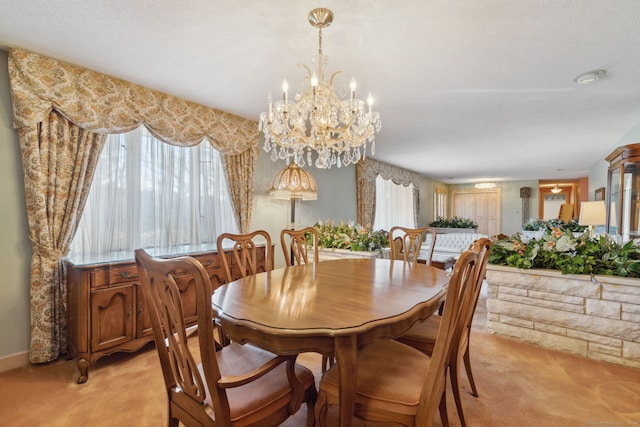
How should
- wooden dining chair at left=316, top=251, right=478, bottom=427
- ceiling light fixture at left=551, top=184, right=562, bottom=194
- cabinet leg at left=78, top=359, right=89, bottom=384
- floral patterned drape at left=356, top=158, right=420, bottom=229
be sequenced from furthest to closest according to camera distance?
1. ceiling light fixture at left=551, top=184, right=562, bottom=194
2. floral patterned drape at left=356, top=158, right=420, bottom=229
3. cabinet leg at left=78, top=359, right=89, bottom=384
4. wooden dining chair at left=316, top=251, right=478, bottom=427

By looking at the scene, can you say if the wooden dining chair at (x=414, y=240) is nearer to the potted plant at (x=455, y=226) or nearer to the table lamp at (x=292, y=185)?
the table lamp at (x=292, y=185)

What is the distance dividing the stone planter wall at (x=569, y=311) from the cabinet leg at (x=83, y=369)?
11.1 feet

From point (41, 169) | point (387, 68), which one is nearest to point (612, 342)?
point (387, 68)

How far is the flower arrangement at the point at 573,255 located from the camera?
7.46 ft

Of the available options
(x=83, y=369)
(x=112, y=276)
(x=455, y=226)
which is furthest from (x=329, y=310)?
(x=455, y=226)

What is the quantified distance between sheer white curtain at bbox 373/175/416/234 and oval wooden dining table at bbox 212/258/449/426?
504 cm

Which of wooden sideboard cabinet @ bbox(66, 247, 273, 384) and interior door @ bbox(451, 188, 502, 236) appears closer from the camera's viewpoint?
wooden sideboard cabinet @ bbox(66, 247, 273, 384)

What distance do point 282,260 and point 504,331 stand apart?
111 inches

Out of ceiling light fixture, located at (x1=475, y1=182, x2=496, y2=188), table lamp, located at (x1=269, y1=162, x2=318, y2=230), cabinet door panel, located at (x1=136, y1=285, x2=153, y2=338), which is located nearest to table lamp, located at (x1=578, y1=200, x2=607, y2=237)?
table lamp, located at (x1=269, y1=162, x2=318, y2=230)

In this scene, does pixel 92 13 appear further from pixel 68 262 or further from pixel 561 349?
pixel 561 349

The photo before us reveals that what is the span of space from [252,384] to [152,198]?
236 cm

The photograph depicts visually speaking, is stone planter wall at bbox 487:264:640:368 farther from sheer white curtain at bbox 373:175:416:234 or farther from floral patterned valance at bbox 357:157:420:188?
sheer white curtain at bbox 373:175:416:234

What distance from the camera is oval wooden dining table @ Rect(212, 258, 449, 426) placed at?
110cm

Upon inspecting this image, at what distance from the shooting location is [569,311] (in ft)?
7.99
